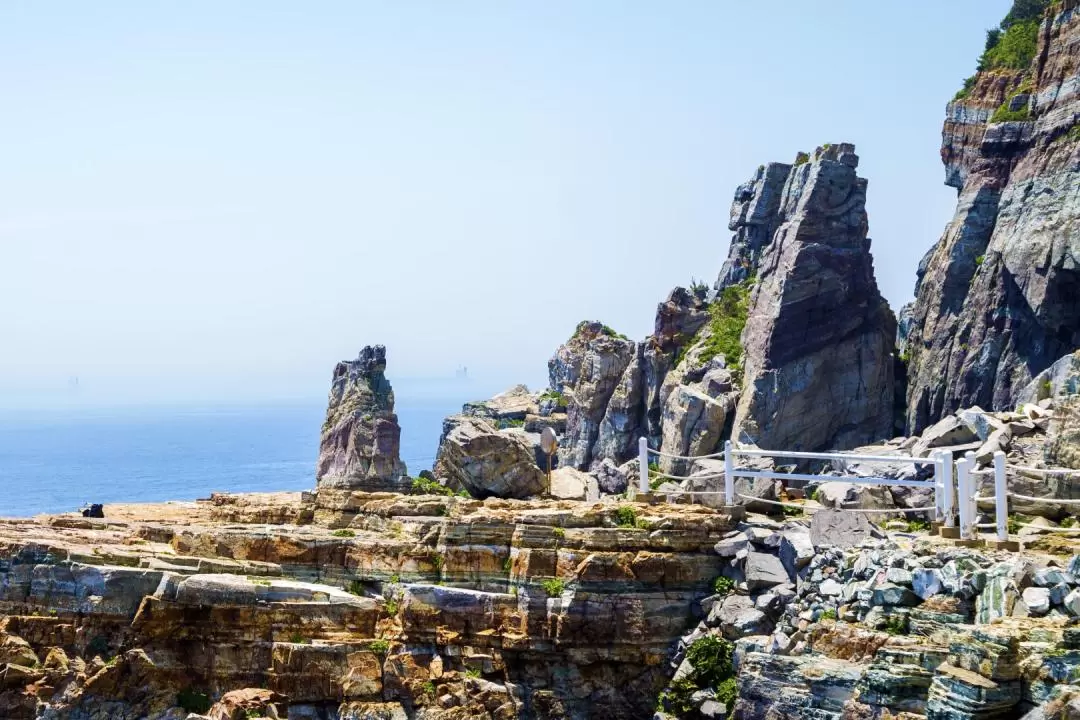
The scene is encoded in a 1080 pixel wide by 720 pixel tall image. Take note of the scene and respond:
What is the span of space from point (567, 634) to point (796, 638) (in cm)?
481

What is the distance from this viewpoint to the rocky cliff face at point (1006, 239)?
40.6m

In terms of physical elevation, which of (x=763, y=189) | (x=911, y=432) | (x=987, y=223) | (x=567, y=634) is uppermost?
(x=763, y=189)

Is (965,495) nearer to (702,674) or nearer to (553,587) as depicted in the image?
(702,674)

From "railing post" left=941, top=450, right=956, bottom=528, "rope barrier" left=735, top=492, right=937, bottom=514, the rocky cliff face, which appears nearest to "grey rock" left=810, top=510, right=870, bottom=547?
"rope barrier" left=735, top=492, right=937, bottom=514

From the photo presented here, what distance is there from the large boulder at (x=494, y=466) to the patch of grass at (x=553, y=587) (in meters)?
6.49

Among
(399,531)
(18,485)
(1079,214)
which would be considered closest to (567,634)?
(399,531)

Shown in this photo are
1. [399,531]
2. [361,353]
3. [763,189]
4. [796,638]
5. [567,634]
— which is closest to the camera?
[796,638]

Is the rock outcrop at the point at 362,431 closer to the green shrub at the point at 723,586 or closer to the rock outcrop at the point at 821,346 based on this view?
the rock outcrop at the point at 821,346

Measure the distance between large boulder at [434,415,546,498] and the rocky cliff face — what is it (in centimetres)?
1557

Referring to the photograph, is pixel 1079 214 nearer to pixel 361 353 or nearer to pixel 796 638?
pixel 796 638

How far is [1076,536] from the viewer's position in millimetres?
23422

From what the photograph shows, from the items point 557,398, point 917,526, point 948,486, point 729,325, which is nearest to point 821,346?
point 729,325

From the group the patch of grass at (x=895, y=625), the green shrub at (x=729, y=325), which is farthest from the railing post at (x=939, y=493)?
the green shrub at (x=729, y=325)

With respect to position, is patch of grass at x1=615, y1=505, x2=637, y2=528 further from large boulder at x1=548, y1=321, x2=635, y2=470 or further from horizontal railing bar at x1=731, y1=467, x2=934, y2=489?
large boulder at x1=548, y1=321, x2=635, y2=470
